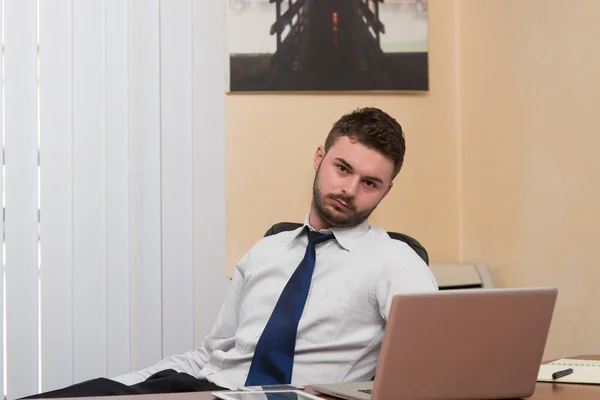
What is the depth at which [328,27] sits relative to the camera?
9.19 feet

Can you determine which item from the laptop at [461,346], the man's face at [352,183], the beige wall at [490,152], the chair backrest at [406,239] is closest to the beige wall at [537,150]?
the beige wall at [490,152]

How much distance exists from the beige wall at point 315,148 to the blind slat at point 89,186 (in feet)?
1.39

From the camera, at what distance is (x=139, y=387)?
1.55 m

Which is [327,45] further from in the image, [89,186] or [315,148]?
[89,186]

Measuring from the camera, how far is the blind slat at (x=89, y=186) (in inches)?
102

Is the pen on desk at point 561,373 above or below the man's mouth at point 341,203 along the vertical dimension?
below

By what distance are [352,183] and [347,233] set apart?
11 centimetres

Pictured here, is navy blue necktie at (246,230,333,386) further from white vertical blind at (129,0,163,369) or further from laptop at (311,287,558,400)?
white vertical blind at (129,0,163,369)

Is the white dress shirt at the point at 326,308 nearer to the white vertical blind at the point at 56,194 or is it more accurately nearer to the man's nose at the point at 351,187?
the man's nose at the point at 351,187

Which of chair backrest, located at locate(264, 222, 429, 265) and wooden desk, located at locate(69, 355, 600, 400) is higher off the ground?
chair backrest, located at locate(264, 222, 429, 265)

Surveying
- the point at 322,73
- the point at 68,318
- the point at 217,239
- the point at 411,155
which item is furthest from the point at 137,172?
the point at 411,155

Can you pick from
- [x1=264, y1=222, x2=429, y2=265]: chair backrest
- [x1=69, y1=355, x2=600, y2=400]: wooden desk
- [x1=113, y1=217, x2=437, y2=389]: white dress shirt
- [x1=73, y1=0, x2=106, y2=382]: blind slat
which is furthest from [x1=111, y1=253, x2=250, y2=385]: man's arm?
[x1=73, y1=0, x2=106, y2=382]: blind slat

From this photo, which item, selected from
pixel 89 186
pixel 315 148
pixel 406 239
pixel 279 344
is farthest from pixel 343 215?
pixel 89 186

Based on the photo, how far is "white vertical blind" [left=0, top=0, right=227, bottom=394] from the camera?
2.54 m
